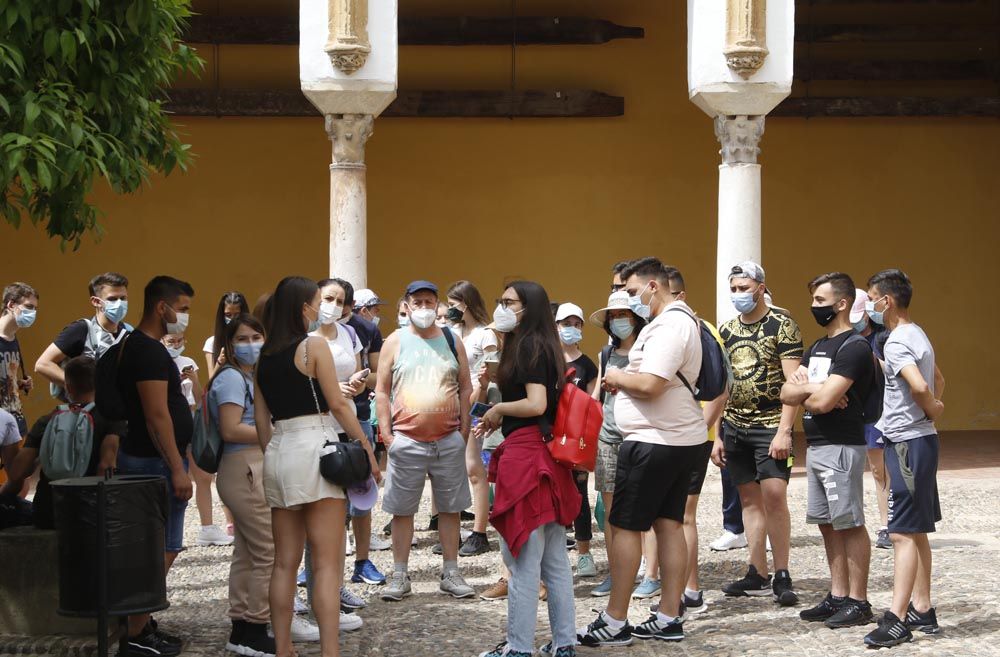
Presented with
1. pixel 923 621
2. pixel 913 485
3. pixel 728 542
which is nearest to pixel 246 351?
pixel 913 485

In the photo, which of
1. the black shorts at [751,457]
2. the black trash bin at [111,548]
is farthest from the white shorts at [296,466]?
the black shorts at [751,457]

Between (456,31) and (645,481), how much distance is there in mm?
10952

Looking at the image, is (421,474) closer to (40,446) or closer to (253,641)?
(253,641)

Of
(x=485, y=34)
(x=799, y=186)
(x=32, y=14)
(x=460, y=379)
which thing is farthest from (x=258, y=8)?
(x=32, y=14)

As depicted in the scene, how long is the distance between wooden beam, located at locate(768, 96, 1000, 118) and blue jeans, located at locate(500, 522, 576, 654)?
37.0ft

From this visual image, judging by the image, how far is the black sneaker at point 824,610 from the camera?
20.7ft

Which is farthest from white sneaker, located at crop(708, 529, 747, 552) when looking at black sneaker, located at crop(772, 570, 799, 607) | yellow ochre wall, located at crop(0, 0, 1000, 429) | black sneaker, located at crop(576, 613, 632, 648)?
yellow ochre wall, located at crop(0, 0, 1000, 429)

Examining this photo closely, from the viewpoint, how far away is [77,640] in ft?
19.0

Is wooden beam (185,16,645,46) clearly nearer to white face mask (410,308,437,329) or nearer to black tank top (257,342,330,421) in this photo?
white face mask (410,308,437,329)

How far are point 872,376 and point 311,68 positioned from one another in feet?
22.5

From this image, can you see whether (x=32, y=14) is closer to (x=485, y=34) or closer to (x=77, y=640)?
(x=77, y=640)

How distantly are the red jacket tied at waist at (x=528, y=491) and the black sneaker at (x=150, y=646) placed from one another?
1568mm

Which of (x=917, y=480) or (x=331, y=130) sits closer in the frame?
(x=917, y=480)

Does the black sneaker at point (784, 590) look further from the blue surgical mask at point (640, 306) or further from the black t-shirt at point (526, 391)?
the black t-shirt at point (526, 391)
